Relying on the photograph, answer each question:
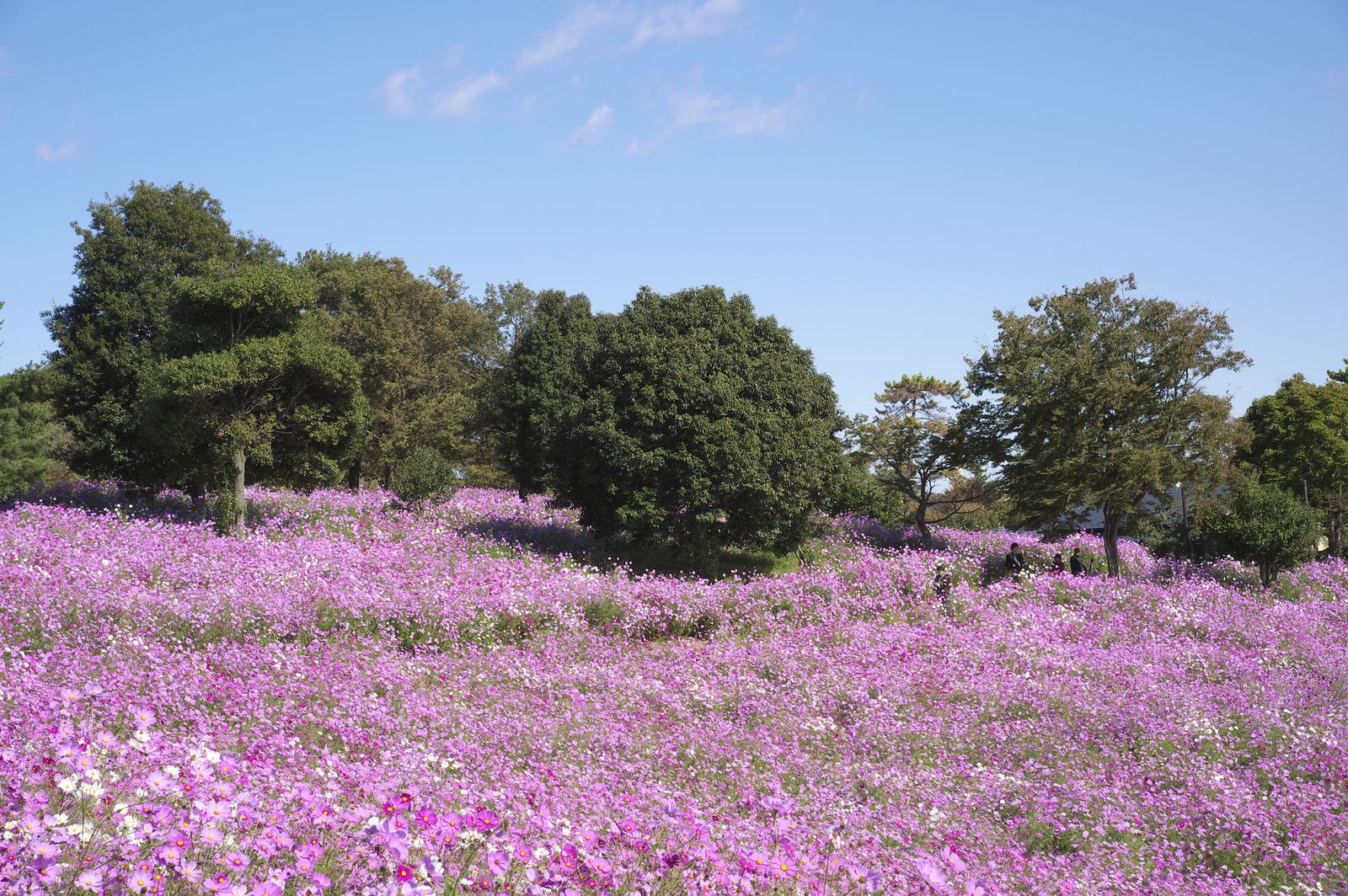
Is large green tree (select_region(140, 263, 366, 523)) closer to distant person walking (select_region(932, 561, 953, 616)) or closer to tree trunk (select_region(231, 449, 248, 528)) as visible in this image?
tree trunk (select_region(231, 449, 248, 528))

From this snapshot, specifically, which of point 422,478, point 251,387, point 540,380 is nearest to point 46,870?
point 251,387

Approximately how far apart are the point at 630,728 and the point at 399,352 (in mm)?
28571

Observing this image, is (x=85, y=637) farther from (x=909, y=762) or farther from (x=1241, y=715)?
(x=1241, y=715)

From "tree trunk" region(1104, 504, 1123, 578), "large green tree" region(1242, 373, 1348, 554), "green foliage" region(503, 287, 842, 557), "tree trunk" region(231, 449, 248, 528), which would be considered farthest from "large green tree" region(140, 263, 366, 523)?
"large green tree" region(1242, 373, 1348, 554)

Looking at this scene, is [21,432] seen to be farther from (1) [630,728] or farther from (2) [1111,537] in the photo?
(2) [1111,537]

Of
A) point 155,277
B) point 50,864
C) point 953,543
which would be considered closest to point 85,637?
point 50,864

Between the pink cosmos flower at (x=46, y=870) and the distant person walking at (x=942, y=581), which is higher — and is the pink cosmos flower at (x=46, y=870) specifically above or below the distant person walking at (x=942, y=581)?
above

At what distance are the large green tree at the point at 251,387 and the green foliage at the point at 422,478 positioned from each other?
255cm

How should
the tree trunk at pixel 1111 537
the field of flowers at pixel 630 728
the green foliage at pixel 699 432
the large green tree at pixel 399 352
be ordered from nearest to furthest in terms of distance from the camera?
the field of flowers at pixel 630 728, the green foliage at pixel 699 432, the tree trunk at pixel 1111 537, the large green tree at pixel 399 352

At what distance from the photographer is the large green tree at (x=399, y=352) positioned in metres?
35.2

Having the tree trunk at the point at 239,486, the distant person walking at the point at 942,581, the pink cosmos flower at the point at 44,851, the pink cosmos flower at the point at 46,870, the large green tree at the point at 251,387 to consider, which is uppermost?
the large green tree at the point at 251,387

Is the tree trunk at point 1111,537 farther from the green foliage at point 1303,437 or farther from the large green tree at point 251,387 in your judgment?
the large green tree at point 251,387

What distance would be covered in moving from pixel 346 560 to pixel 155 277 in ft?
50.8

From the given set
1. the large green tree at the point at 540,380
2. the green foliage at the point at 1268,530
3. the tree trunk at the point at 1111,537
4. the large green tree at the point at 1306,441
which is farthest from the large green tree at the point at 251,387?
the large green tree at the point at 1306,441
